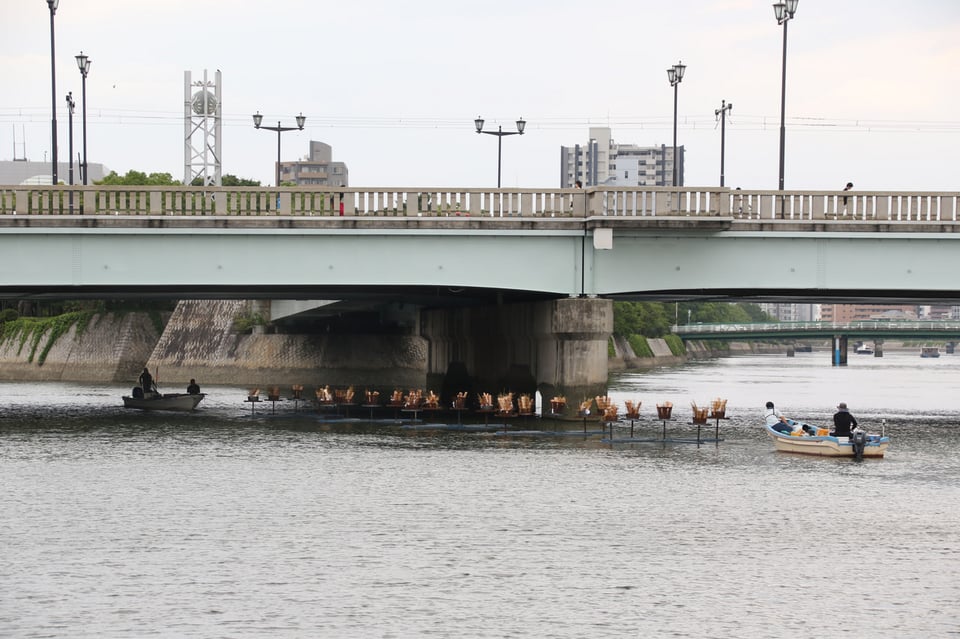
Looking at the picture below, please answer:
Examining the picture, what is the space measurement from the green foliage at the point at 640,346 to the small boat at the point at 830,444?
107840mm

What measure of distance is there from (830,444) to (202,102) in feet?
160

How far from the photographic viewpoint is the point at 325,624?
927 inches

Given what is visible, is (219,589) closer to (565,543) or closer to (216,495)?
(565,543)

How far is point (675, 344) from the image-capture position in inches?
7318

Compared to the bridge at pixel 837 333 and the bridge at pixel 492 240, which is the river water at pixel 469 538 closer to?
the bridge at pixel 492 240

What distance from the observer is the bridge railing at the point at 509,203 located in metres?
53.4

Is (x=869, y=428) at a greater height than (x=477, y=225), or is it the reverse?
(x=477, y=225)

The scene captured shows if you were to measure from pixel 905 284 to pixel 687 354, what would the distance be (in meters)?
146

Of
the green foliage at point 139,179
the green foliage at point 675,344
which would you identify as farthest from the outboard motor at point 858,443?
the green foliage at point 675,344

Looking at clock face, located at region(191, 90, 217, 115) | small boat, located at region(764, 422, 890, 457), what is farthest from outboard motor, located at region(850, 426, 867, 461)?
clock face, located at region(191, 90, 217, 115)

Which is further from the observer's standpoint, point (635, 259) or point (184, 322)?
point (184, 322)

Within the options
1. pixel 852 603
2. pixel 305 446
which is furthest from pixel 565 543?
pixel 305 446

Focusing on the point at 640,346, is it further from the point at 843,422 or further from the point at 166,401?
the point at 843,422

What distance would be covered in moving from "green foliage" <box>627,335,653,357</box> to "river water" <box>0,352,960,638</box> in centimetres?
10392
